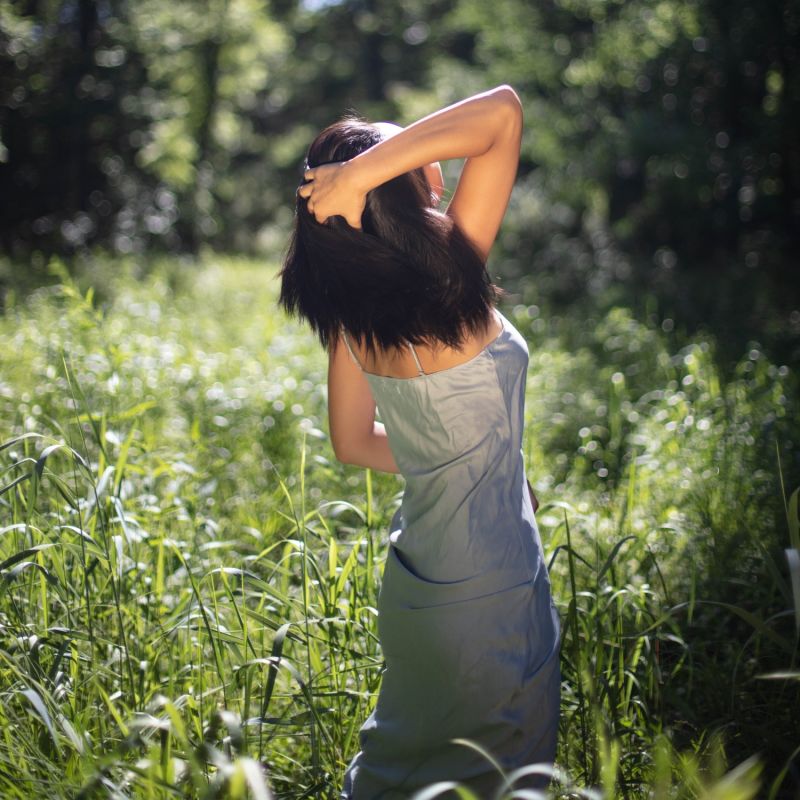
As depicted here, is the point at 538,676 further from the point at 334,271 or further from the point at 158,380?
the point at 158,380

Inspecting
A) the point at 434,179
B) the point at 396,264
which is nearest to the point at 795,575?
the point at 396,264

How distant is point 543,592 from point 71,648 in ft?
3.88

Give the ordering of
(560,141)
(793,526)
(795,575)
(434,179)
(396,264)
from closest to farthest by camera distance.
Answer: (795,575) → (793,526) → (396,264) → (434,179) → (560,141)

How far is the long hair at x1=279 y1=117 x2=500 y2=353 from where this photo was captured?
168 centimetres

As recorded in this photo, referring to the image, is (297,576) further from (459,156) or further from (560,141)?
(560,141)

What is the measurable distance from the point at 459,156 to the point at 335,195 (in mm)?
260

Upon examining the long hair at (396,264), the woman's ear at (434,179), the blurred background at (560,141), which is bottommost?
the blurred background at (560,141)

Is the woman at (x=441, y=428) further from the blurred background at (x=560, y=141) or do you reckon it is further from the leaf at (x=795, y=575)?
the blurred background at (x=560, y=141)

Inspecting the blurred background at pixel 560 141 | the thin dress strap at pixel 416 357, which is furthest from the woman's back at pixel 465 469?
the blurred background at pixel 560 141

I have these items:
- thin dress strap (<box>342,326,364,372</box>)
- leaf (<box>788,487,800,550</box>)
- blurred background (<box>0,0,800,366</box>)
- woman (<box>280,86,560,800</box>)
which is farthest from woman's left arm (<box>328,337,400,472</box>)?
blurred background (<box>0,0,800,366</box>)

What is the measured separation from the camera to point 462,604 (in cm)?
164

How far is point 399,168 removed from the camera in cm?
158

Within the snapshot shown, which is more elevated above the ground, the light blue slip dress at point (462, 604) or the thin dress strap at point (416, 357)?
the thin dress strap at point (416, 357)

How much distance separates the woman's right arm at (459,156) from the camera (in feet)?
5.19
